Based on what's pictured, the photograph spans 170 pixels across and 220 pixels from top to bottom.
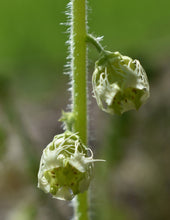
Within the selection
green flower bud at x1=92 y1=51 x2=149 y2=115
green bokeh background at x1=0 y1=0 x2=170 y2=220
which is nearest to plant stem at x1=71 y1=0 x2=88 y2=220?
green flower bud at x1=92 y1=51 x2=149 y2=115

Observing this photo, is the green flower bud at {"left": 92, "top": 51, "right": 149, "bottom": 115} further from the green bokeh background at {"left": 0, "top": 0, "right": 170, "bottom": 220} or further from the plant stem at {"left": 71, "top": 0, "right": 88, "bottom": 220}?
the green bokeh background at {"left": 0, "top": 0, "right": 170, "bottom": 220}

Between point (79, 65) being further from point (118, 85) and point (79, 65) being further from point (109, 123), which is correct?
point (109, 123)


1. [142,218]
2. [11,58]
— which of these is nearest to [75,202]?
[142,218]

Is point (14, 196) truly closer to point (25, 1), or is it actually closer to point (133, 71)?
point (25, 1)

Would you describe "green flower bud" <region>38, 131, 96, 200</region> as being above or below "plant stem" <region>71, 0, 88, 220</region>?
below

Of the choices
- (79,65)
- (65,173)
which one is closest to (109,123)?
(79,65)

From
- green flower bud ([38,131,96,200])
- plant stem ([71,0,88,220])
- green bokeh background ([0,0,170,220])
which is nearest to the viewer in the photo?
green flower bud ([38,131,96,200])

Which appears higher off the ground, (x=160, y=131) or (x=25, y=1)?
(x=25, y=1)
